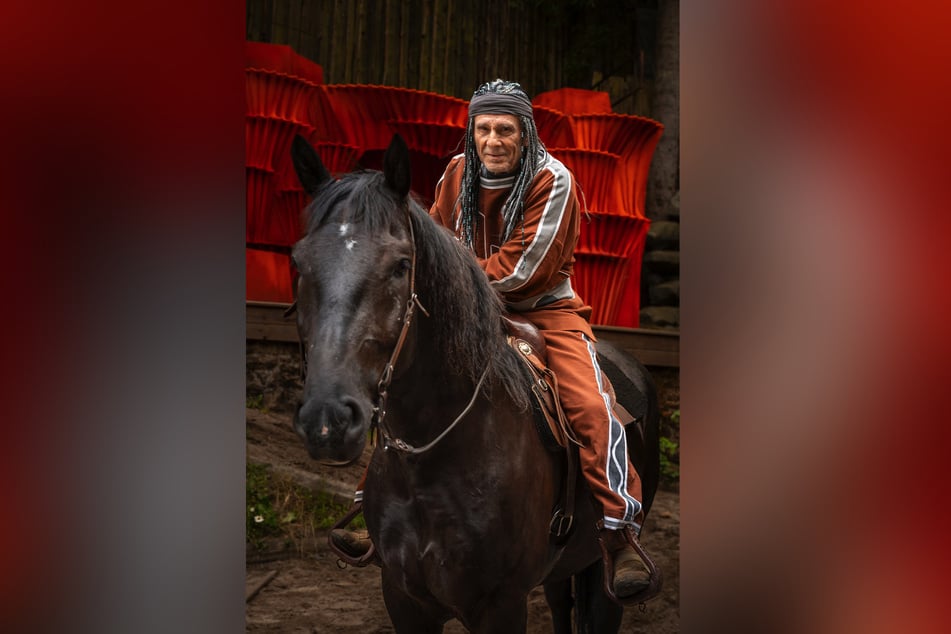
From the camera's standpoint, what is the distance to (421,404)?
2.44 m

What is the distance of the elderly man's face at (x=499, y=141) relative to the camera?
117 inches

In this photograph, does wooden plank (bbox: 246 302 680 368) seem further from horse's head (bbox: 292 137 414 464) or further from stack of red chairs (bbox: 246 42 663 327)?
horse's head (bbox: 292 137 414 464)

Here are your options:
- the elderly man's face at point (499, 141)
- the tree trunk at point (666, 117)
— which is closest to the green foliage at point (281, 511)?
the elderly man's face at point (499, 141)

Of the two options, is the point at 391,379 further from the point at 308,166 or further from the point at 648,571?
the point at 648,571

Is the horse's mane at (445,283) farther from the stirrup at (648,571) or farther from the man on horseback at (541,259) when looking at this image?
the stirrup at (648,571)

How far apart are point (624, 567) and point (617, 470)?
28 cm

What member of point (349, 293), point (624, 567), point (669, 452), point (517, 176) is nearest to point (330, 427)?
Answer: point (349, 293)

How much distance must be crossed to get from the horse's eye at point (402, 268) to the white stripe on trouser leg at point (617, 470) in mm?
961

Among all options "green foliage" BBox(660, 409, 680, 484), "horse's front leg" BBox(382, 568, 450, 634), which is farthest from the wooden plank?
"horse's front leg" BBox(382, 568, 450, 634)
